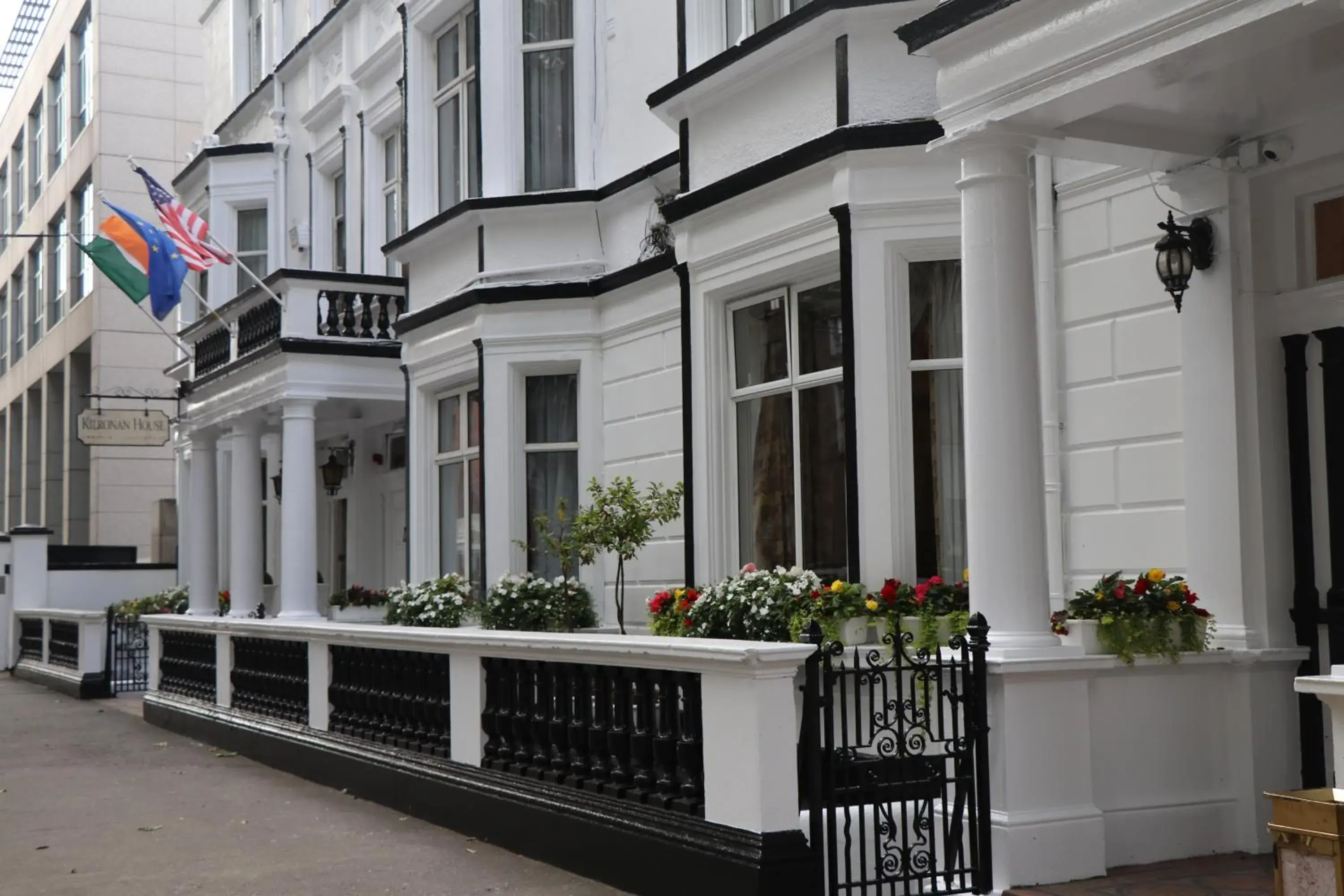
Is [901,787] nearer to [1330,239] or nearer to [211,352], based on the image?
[1330,239]

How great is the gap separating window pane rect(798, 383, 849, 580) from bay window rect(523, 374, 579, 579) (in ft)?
13.9

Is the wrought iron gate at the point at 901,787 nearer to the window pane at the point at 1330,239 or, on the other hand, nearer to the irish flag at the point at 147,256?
the window pane at the point at 1330,239

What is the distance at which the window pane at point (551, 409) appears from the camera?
47.4 feet

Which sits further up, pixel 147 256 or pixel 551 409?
pixel 147 256

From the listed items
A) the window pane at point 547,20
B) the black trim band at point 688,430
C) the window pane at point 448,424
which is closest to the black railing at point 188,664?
the window pane at point 448,424

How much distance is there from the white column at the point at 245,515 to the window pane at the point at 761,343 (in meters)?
10.7

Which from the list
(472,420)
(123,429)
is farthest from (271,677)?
(123,429)

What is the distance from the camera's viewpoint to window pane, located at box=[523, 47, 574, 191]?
47.4 ft

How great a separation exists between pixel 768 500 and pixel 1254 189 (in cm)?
380

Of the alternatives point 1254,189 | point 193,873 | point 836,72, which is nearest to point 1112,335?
point 1254,189

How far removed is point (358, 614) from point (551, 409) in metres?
5.64

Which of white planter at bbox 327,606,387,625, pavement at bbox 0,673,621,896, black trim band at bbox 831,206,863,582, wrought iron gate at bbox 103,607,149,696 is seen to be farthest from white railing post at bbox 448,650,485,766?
wrought iron gate at bbox 103,607,149,696

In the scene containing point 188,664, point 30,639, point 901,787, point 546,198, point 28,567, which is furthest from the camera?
point 28,567

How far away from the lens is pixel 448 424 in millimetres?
15789
